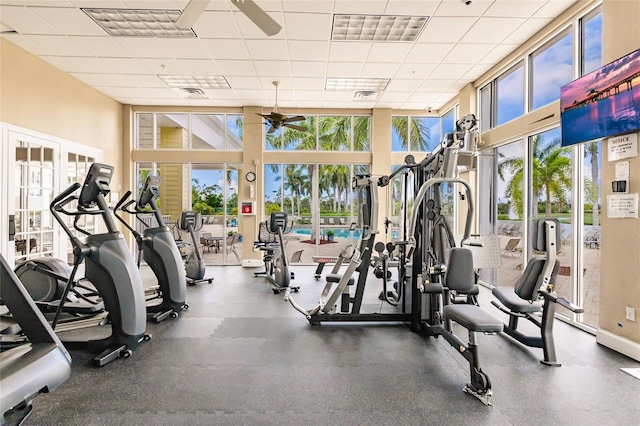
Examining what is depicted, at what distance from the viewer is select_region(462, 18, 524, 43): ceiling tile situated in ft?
13.5

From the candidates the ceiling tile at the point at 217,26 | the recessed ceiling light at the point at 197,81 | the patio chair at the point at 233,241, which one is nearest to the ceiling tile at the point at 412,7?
the ceiling tile at the point at 217,26

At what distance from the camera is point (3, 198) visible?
4406mm

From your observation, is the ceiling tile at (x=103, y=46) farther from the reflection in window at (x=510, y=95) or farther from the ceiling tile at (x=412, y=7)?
the reflection in window at (x=510, y=95)

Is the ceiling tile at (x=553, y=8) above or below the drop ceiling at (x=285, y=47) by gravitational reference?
above

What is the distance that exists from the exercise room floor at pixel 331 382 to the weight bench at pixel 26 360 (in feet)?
2.71

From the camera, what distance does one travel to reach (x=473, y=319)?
2.44 meters

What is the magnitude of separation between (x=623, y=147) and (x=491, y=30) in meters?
2.30

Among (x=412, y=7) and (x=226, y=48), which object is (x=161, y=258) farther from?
(x=412, y=7)

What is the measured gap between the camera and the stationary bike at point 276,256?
5402 mm

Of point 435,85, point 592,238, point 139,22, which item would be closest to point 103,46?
point 139,22

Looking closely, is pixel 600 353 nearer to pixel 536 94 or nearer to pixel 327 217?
pixel 536 94

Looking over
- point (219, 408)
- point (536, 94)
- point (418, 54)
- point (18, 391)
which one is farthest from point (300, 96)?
point (18, 391)

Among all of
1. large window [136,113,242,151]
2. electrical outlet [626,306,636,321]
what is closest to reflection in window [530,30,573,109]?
electrical outlet [626,306,636,321]

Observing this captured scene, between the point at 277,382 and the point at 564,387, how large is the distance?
227 cm
